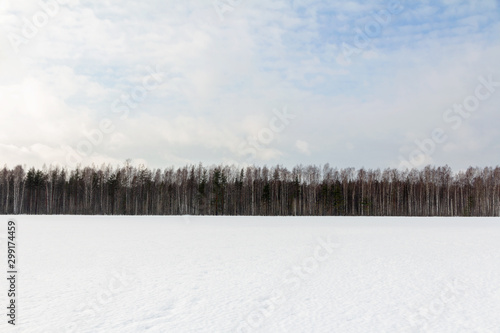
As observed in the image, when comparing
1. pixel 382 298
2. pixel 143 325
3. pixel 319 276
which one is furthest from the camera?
pixel 319 276

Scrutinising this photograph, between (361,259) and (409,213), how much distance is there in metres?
66.3

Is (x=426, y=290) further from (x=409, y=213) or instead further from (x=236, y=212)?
(x=409, y=213)

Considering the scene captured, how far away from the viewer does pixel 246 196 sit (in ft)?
248

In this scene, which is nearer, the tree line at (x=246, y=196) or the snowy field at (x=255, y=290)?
the snowy field at (x=255, y=290)

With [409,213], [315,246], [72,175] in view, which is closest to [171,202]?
[72,175]

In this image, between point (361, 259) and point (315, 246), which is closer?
point (361, 259)

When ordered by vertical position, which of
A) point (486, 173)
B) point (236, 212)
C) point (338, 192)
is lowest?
point (236, 212)

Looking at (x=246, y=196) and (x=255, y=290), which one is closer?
(x=255, y=290)

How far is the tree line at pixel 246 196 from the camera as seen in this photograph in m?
72.6

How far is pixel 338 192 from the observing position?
7325cm

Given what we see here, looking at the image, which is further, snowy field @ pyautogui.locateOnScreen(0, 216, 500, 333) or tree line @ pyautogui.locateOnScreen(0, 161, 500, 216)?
tree line @ pyautogui.locateOnScreen(0, 161, 500, 216)

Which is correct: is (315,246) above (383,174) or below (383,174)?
below

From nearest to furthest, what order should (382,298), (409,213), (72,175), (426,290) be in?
1. (382,298)
2. (426,290)
3. (409,213)
4. (72,175)

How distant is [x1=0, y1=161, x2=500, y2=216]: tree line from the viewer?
72562 millimetres
